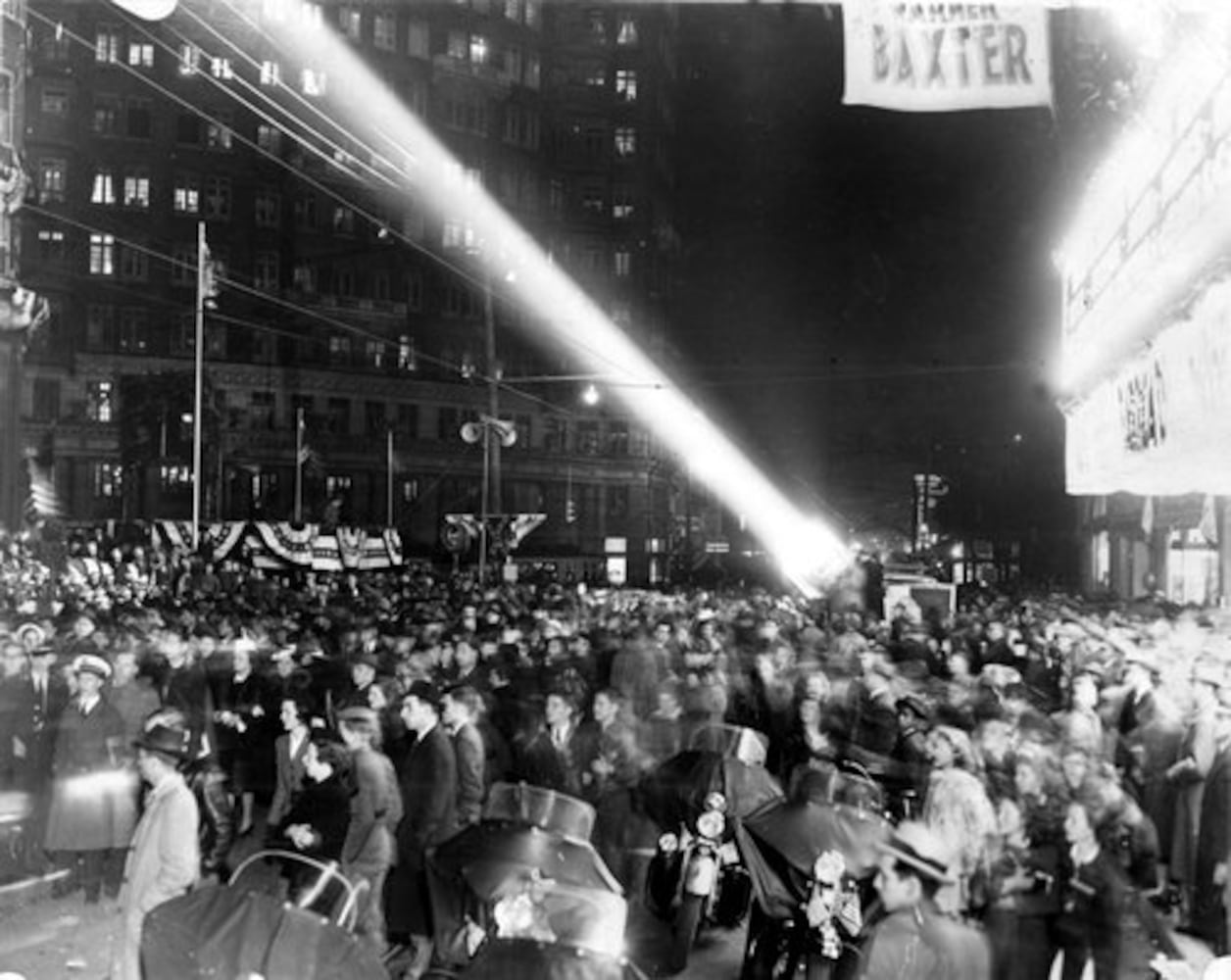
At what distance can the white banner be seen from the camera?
1007 centimetres

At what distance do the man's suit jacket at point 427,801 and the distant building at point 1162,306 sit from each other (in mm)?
7799

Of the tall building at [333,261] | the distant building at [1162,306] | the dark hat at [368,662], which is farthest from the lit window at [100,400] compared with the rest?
the dark hat at [368,662]

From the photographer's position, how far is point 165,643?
12.8 m

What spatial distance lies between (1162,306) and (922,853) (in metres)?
11.3

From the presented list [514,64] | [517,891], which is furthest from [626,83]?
[517,891]

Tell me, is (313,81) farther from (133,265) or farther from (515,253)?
(133,265)

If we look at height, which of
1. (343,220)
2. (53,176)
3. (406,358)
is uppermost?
(53,176)

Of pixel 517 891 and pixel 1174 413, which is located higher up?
pixel 1174 413

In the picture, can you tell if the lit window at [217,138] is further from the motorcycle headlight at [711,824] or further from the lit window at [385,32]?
the motorcycle headlight at [711,824]

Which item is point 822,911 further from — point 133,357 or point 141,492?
point 133,357

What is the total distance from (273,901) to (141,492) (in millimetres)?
56664

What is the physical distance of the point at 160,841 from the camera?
700 cm

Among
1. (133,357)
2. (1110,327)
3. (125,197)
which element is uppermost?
(125,197)

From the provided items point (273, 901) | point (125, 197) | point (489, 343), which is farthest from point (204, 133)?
point (273, 901)
